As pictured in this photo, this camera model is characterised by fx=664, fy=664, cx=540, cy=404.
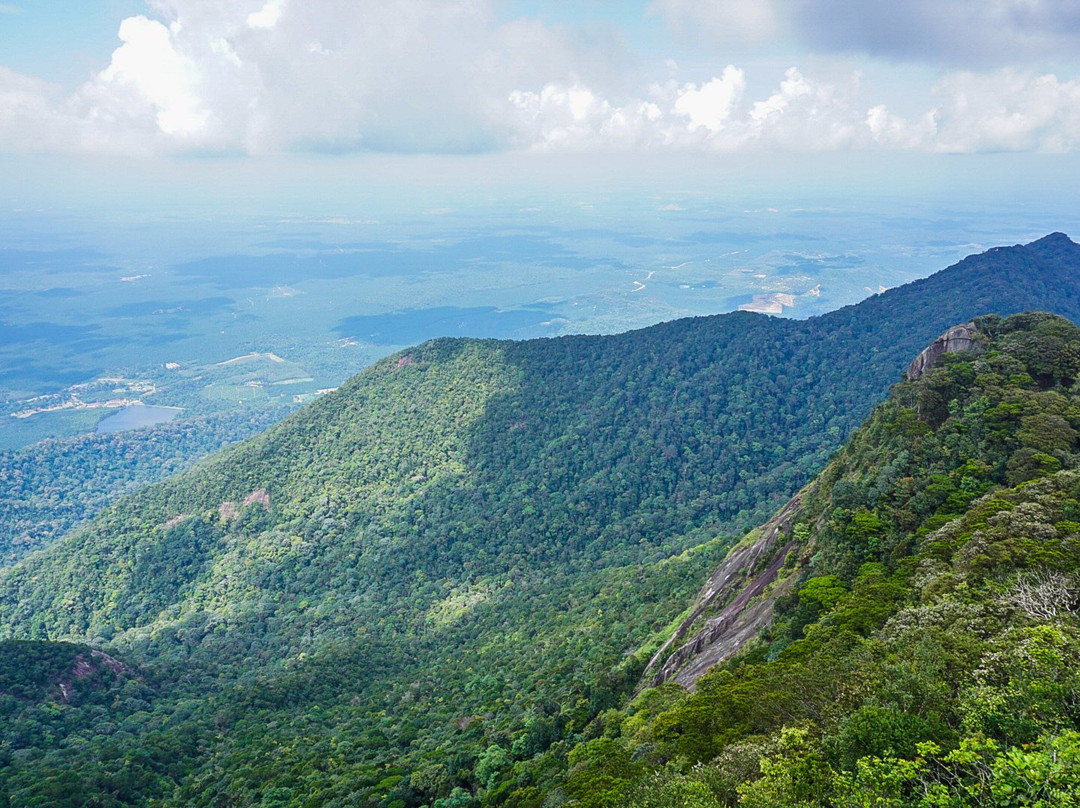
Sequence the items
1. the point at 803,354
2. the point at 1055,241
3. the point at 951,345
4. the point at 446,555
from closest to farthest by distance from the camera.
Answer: the point at 951,345
the point at 446,555
the point at 803,354
the point at 1055,241

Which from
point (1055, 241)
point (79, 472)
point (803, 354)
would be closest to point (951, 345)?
point (803, 354)

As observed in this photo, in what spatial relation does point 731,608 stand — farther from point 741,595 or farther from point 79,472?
point 79,472

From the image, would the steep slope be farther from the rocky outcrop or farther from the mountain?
the mountain

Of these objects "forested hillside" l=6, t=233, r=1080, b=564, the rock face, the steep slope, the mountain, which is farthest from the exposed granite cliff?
"forested hillside" l=6, t=233, r=1080, b=564

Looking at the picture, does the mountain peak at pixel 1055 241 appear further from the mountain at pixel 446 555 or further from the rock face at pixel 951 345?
the rock face at pixel 951 345

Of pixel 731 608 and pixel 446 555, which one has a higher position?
pixel 731 608

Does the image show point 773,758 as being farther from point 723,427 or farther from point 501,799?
point 723,427
